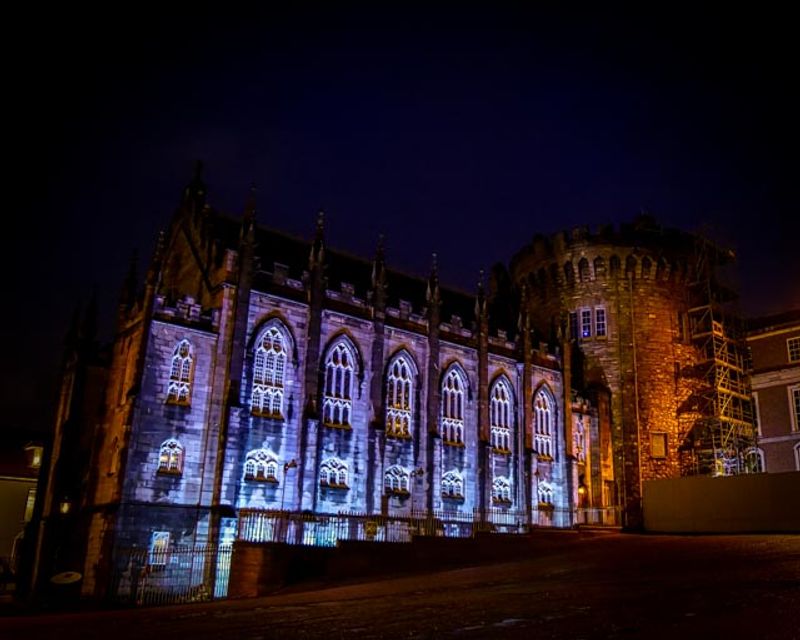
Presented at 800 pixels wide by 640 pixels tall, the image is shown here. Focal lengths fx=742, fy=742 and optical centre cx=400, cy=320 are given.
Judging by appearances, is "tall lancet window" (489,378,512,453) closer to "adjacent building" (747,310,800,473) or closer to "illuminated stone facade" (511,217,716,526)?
"illuminated stone facade" (511,217,716,526)

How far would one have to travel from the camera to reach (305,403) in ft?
110

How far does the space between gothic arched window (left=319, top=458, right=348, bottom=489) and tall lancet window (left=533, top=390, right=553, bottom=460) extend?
13.8 metres

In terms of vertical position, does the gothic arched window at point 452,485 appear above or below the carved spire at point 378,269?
below

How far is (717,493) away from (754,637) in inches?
981

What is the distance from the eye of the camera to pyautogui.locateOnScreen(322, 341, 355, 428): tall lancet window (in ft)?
115

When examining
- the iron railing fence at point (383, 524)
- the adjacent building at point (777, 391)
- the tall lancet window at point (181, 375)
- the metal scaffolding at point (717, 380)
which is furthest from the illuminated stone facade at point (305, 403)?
the adjacent building at point (777, 391)

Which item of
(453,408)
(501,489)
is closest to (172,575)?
(453,408)

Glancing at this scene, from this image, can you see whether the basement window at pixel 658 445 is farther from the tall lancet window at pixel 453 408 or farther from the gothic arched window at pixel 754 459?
the tall lancet window at pixel 453 408

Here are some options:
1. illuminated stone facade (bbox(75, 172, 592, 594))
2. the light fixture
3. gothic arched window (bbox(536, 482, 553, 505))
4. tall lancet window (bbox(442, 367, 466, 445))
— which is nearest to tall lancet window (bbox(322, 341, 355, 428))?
illuminated stone facade (bbox(75, 172, 592, 594))

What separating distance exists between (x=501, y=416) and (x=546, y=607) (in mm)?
29799

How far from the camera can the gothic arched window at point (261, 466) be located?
3156 centimetres

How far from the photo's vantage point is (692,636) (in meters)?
9.48

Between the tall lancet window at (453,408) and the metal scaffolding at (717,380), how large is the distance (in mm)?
14916

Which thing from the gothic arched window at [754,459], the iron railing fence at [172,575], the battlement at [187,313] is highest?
the battlement at [187,313]
